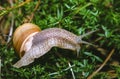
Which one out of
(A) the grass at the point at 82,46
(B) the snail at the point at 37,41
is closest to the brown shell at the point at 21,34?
(B) the snail at the point at 37,41

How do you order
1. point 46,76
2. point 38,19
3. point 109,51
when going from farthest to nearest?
point 38,19
point 109,51
point 46,76

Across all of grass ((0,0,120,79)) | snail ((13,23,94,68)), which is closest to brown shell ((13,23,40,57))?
snail ((13,23,94,68))

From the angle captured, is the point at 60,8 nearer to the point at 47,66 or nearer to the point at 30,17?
the point at 30,17

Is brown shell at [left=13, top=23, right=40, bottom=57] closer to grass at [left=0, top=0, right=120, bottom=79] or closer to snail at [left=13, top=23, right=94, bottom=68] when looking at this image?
snail at [left=13, top=23, right=94, bottom=68]

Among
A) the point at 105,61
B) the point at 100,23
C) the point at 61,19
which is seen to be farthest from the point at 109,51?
the point at 61,19

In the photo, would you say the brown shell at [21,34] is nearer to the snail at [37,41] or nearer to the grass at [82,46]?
the snail at [37,41]

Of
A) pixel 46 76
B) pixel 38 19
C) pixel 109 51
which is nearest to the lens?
pixel 46 76
